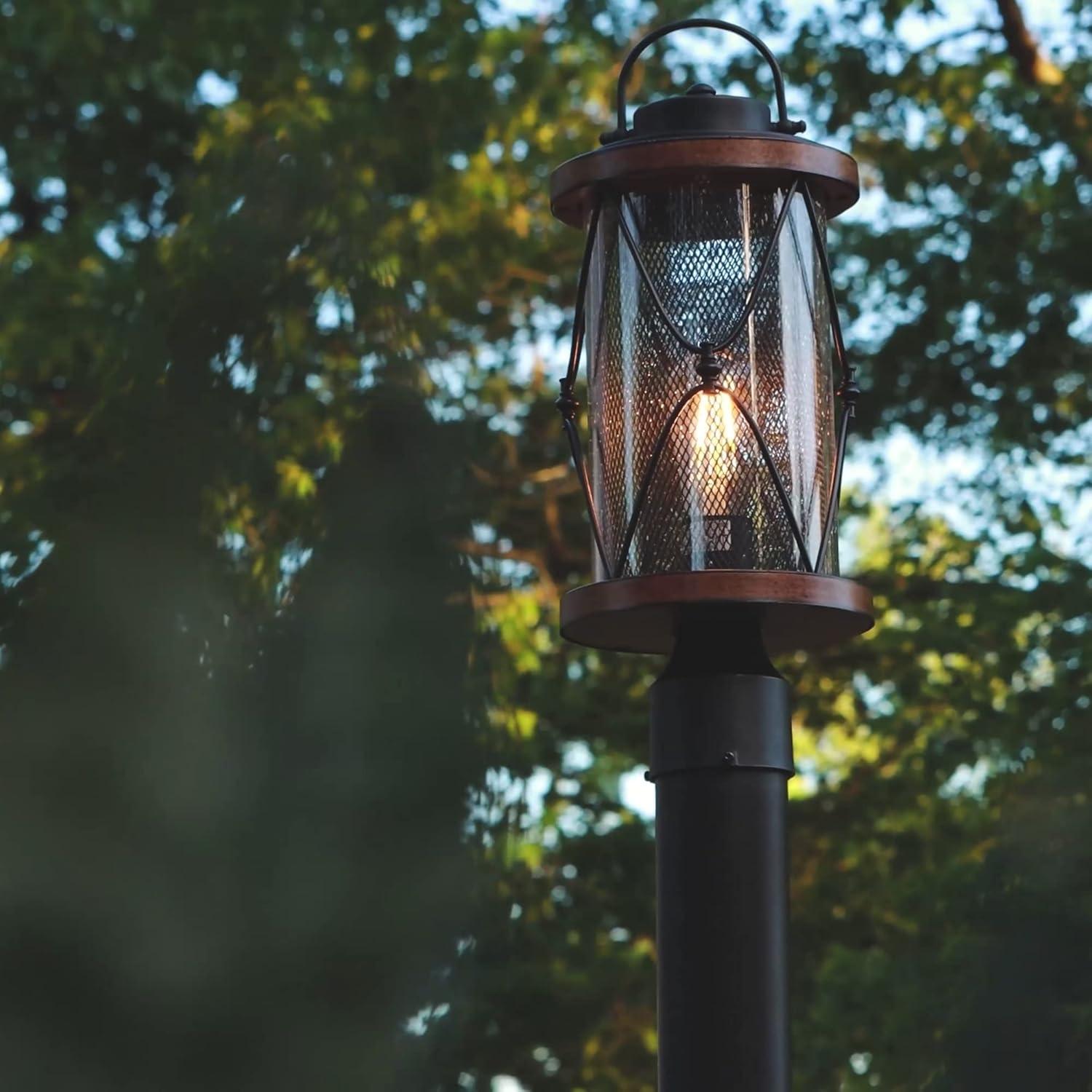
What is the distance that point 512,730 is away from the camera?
17.4 ft

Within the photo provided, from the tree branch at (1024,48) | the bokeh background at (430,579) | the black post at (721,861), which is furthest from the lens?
the tree branch at (1024,48)

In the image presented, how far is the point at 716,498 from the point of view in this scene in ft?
6.12

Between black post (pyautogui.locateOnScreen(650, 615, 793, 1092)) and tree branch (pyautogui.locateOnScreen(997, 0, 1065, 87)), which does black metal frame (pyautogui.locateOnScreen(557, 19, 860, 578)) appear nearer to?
black post (pyautogui.locateOnScreen(650, 615, 793, 1092))

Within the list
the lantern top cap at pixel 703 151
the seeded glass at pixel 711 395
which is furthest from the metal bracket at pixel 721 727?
the lantern top cap at pixel 703 151

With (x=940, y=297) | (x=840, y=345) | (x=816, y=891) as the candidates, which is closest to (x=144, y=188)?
(x=940, y=297)

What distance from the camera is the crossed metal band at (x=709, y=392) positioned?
186cm

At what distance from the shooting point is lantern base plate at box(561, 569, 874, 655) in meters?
1.77

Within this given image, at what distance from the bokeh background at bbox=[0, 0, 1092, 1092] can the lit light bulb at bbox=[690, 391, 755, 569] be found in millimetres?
2290

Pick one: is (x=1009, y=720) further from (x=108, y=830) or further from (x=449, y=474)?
(x=108, y=830)

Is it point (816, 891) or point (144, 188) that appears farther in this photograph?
point (144, 188)

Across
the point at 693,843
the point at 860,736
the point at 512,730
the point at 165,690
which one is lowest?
the point at 693,843

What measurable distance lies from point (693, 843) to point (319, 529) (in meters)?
2.56

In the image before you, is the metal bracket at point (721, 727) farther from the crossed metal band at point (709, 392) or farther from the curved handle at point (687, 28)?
the curved handle at point (687, 28)

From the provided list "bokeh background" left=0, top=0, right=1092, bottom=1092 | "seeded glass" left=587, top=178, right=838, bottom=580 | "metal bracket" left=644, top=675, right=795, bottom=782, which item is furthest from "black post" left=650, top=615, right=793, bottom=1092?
"bokeh background" left=0, top=0, right=1092, bottom=1092
